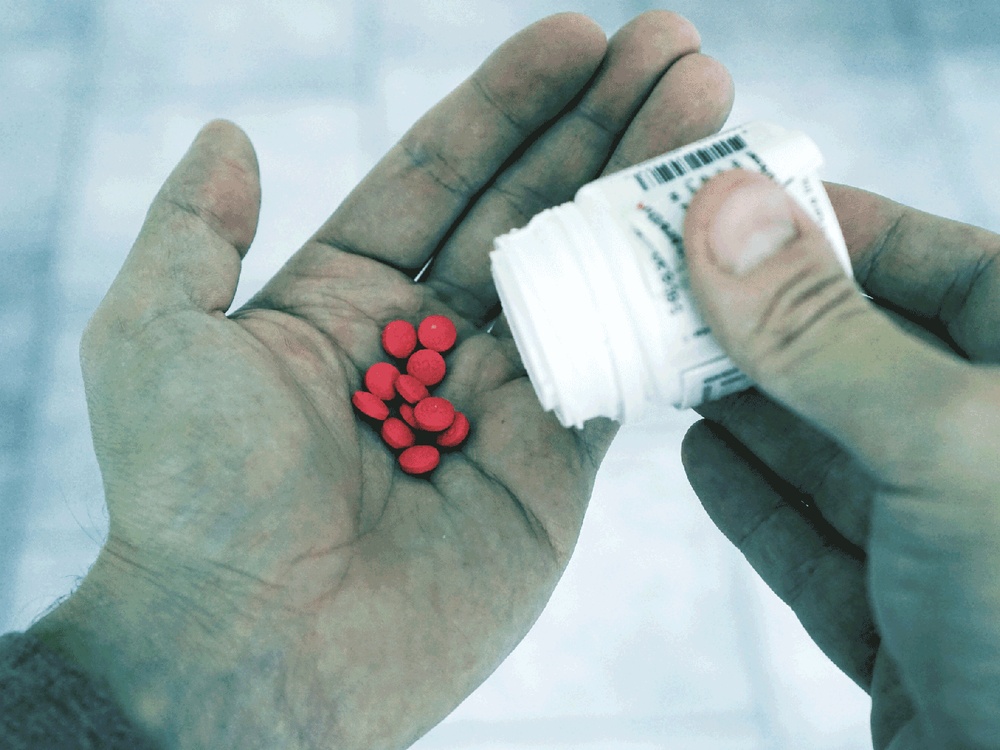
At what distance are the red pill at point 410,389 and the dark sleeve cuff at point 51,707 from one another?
1.89ft

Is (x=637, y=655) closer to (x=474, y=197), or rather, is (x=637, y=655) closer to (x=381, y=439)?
(x=381, y=439)

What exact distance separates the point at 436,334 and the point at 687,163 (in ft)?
1.85

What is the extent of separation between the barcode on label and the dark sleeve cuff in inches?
36.2

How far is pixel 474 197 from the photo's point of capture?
155 centimetres

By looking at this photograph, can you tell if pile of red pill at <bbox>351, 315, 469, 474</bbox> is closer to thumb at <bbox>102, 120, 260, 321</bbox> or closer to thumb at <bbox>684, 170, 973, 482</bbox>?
thumb at <bbox>102, 120, 260, 321</bbox>

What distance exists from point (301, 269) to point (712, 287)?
0.82 meters

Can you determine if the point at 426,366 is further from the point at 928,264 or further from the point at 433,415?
the point at 928,264

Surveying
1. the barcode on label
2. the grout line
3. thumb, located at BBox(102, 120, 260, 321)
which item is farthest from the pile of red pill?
the grout line

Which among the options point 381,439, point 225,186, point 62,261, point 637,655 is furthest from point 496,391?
point 62,261

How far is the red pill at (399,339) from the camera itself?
4.70 ft

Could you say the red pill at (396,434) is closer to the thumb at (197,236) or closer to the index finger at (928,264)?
the thumb at (197,236)

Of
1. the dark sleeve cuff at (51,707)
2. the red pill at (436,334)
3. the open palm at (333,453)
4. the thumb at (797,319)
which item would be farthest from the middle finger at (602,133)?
the dark sleeve cuff at (51,707)

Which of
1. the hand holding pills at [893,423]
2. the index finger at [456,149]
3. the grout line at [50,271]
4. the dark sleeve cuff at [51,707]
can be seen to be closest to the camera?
the hand holding pills at [893,423]

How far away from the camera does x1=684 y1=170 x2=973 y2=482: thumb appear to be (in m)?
0.85
